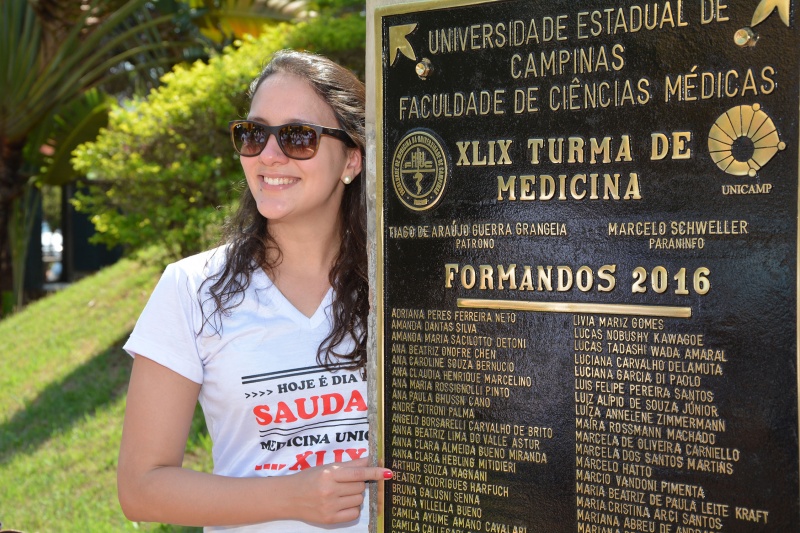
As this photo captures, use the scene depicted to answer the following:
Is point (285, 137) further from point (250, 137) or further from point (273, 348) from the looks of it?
point (273, 348)

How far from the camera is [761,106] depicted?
5.63 feet

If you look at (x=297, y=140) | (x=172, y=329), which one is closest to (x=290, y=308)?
(x=172, y=329)

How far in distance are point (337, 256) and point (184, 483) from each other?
2.56 feet

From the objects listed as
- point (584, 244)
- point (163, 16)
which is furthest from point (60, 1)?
point (584, 244)

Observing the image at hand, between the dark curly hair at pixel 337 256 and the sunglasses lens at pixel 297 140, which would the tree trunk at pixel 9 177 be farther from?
the sunglasses lens at pixel 297 140

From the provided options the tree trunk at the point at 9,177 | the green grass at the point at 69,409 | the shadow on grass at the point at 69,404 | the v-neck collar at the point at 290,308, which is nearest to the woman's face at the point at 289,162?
the v-neck collar at the point at 290,308

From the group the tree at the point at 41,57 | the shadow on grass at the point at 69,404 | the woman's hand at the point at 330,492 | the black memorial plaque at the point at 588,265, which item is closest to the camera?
the black memorial plaque at the point at 588,265

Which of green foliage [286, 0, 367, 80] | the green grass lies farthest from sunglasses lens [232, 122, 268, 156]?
green foliage [286, 0, 367, 80]

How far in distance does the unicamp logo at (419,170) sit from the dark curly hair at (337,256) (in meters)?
0.31

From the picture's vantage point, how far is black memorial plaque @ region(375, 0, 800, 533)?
173 centimetres

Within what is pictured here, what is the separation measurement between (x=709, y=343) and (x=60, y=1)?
31.7ft

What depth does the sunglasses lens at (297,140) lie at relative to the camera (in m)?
2.30

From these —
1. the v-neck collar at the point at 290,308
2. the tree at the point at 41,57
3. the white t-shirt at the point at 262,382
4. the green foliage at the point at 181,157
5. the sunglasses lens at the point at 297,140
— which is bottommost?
the white t-shirt at the point at 262,382

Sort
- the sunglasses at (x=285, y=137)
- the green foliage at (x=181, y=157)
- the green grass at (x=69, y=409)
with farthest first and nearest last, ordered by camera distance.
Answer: the green foliage at (x=181, y=157) < the green grass at (x=69, y=409) < the sunglasses at (x=285, y=137)
